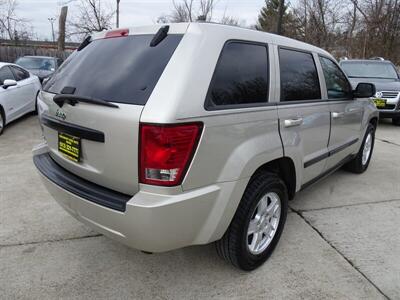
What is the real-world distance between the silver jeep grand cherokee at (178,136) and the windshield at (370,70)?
829 cm

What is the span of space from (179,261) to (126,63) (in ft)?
5.35

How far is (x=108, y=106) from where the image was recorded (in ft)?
7.14

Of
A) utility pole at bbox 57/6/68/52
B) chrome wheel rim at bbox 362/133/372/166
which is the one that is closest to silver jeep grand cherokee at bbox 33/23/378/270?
chrome wheel rim at bbox 362/133/372/166

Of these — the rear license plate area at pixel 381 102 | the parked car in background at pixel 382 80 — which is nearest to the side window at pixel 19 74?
the parked car in background at pixel 382 80

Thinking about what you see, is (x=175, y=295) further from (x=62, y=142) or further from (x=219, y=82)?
(x=219, y=82)

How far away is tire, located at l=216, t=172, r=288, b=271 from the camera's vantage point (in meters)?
2.57

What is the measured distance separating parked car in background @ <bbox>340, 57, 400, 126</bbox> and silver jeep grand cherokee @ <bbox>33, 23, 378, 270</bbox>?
7586 millimetres

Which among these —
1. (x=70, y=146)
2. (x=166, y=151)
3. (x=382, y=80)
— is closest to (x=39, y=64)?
(x=382, y=80)

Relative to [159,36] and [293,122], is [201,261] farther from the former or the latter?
[159,36]

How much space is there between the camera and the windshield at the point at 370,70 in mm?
10406

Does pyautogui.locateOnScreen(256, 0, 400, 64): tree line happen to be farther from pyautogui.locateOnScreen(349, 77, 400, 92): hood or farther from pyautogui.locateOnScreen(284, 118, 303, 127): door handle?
pyautogui.locateOnScreen(284, 118, 303, 127): door handle

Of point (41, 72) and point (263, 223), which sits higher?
point (41, 72)

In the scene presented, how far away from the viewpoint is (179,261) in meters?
2.98

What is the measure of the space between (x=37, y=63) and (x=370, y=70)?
33.8ft
